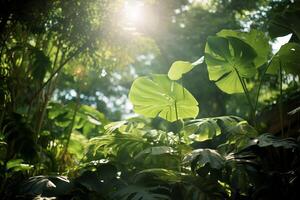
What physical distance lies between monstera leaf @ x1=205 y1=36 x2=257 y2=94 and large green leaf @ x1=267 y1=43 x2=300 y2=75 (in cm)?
20

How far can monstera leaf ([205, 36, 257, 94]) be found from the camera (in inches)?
125

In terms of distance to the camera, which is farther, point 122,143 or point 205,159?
point 122,143

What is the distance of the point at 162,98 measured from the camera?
11.6 ft

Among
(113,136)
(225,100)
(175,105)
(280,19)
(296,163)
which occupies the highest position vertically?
(225,100)

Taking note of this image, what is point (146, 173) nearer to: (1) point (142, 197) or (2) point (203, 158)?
(1) point (142, 197)

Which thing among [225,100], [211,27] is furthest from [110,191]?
[225,100]

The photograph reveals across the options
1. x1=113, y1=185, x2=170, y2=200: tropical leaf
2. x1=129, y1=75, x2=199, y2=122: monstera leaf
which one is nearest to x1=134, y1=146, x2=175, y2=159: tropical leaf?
x1=113, y1=185, x2=170, y2=200: tropical leaf

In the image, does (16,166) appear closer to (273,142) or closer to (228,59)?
(228,59)

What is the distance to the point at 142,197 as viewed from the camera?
2.72 meters

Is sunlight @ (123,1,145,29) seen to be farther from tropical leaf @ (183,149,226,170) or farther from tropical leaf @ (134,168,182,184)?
tropical leaf @ (183,149,226,170)

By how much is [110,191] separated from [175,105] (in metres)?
0.88

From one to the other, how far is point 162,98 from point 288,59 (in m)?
1.04

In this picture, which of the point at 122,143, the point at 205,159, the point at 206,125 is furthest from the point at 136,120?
the point at 205,159

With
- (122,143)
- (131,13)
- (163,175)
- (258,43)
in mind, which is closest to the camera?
(163,175)
